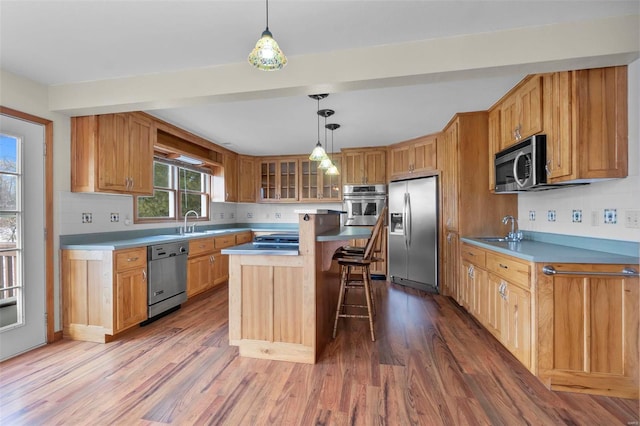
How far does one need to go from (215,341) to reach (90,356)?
0.98 metres

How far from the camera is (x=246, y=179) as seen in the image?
5.89 meters

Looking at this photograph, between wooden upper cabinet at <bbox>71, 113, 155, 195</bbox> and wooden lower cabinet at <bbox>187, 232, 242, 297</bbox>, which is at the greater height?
wooden upper cabinet at <bbox>71, 113, 155, 195</bbox>

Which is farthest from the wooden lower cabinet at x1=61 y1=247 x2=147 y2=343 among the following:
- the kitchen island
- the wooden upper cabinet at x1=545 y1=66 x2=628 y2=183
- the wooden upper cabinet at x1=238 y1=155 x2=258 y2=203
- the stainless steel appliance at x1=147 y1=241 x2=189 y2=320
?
the wooden upper cabinet at x1=545 y1=66 x2=628 y2=183

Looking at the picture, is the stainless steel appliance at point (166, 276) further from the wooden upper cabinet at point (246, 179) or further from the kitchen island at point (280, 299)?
the wooden upper cabinet at point (246, 179)

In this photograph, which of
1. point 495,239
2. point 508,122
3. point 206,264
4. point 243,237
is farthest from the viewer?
point 243,237

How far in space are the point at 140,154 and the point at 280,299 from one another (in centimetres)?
237

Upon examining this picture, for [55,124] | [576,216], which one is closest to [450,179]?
[576,216]

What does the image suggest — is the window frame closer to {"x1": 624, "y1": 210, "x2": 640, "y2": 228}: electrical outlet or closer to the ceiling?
the ceiling

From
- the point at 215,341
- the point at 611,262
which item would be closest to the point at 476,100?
the point at 611,262

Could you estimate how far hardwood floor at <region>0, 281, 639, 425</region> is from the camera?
5.66 feet

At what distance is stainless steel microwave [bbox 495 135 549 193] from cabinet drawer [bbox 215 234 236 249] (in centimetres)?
379

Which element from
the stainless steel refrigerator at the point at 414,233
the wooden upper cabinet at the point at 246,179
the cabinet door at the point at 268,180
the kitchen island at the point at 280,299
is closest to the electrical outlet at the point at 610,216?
the kitchen island at the point at 280,299

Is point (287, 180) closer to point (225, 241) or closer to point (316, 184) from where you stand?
point (316, 184)

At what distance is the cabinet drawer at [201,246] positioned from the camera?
394 centimetres
